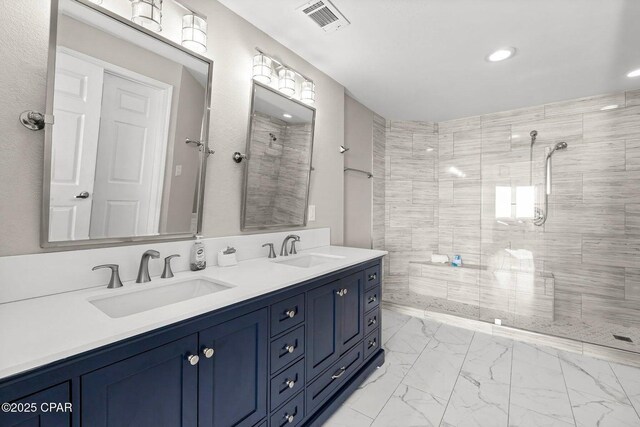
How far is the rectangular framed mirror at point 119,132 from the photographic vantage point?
1.08 m

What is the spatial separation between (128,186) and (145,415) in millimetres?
895

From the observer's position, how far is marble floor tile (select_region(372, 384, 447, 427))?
1648 millimetres

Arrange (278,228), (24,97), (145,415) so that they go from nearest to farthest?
1. (145,415)
2. (24,97)
3. (278,228)

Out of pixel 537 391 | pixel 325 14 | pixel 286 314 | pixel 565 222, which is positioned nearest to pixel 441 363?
pixel 537 391

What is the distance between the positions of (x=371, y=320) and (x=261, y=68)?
1.88 metres

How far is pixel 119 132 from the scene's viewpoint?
Result: 1235 mm

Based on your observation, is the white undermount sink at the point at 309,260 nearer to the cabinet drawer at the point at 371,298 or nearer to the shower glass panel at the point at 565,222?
the cabinet drawer at the point at 371,298

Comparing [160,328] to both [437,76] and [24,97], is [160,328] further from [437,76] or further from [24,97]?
[437,76]

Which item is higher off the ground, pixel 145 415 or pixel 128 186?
pixel 128 186

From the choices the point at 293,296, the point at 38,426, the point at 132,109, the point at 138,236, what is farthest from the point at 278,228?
the point at 38,426

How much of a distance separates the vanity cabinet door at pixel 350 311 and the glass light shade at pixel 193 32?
150cm

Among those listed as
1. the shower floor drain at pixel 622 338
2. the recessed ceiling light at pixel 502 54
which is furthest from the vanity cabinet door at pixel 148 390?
the shower floor drain at pixel 622 338

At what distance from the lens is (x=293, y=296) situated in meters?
1.38

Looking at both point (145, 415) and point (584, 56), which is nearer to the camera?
point (145, 415)
